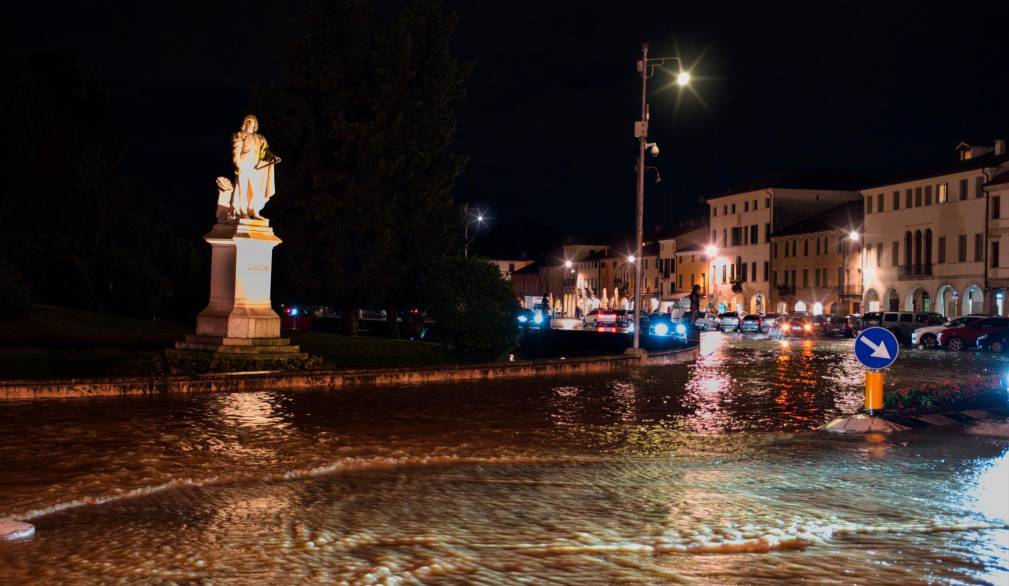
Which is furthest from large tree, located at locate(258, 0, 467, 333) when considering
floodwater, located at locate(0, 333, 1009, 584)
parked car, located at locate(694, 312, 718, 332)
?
parked car, located at locate(694, 312, 718, 332)

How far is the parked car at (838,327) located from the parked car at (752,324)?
5.28 metres

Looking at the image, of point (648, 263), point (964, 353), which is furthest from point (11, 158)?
point (648, 263)

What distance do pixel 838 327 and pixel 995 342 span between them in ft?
65.0

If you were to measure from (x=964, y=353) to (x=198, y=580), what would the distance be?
4027cm

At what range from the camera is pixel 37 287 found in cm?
4369

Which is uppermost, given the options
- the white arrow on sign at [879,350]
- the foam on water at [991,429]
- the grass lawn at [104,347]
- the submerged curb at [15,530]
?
the white arrow on sign at [879,350]

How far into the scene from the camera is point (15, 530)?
25.5 feet

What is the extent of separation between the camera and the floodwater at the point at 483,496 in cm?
711

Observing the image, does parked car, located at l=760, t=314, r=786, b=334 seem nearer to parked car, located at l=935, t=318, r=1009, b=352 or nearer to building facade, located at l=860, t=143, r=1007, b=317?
building facade, located at l=860, t=143, r=1007, b=317

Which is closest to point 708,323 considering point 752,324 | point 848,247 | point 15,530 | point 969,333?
point 752,324

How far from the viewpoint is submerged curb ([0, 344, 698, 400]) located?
17.4m

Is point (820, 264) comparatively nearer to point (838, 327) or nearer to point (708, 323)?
point (708, 323)

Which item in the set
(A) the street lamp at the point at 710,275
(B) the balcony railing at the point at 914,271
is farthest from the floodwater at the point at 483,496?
(A) the street lamp at the point at 710,275

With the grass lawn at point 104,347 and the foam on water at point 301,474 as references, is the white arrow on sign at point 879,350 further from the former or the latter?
the grass lawn at point 104,347
